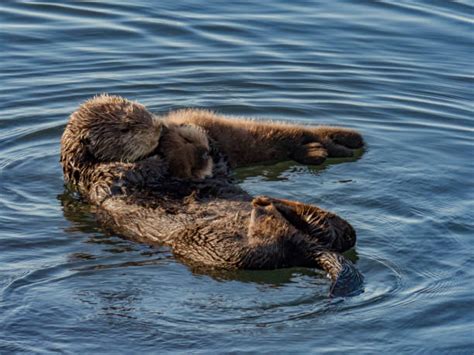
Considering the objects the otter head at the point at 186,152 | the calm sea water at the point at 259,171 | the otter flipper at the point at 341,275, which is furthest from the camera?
the otter head at the point at 186,152

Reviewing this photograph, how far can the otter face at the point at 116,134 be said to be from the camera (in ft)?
25.9

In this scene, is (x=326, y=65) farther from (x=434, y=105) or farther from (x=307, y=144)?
(x=307, y=144)


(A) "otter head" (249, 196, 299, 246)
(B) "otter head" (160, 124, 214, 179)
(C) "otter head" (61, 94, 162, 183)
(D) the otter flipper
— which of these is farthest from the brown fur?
(D) the otter flipper

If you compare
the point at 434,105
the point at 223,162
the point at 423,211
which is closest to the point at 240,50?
the point at 434,105

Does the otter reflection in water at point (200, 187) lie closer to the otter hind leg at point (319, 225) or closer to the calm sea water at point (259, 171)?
A: the otter hind leg at point (319, 225)

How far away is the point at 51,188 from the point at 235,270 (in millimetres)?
2282

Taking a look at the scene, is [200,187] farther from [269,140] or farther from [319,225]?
[269,140]

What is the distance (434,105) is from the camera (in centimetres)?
1027

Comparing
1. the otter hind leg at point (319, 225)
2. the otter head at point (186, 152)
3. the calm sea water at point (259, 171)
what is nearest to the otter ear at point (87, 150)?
the calm sea water at point (259, 171)

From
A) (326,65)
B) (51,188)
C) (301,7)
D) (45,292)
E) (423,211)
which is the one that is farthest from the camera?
(301,7)

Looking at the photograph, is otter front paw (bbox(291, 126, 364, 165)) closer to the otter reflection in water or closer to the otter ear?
the otter reflection in water

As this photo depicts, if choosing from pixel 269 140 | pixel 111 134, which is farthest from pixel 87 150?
pixel 269 140

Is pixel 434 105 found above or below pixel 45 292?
above

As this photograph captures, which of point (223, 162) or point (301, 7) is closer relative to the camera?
point (223, 162)
